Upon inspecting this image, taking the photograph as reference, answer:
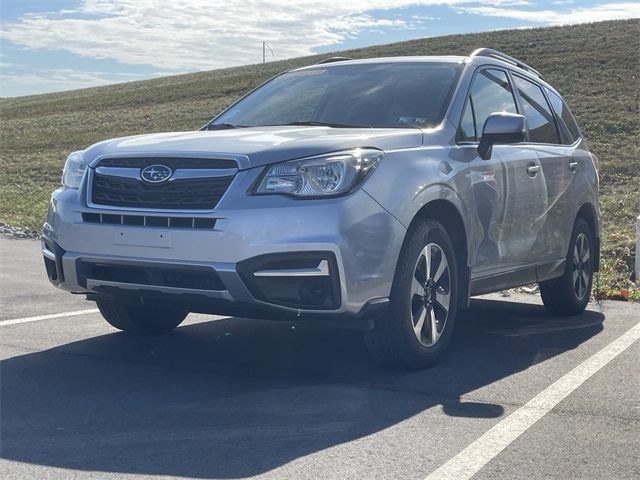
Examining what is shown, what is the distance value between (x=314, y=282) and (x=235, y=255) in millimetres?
407

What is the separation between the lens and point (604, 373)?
19.7ft

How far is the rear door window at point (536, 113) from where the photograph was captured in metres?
7.61

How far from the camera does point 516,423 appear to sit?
4.84 m

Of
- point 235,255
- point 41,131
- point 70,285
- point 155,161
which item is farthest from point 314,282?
point 41,131

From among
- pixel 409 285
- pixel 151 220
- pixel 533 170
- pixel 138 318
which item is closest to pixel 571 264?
pixel 533 170

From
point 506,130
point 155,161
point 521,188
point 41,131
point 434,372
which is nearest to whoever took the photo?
point 155,161

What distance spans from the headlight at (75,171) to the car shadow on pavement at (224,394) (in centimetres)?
99

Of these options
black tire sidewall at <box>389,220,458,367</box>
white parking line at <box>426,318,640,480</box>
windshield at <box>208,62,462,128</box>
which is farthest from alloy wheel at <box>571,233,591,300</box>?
black tire sidewall at <box>389,220,458,367</box>

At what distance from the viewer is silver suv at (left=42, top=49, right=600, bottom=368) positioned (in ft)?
17.1

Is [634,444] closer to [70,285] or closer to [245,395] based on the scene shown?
[245,395]

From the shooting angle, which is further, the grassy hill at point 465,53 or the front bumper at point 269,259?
the grassy hill at point 465,53

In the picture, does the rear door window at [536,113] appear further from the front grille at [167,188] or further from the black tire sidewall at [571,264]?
the front grille at [167,188]

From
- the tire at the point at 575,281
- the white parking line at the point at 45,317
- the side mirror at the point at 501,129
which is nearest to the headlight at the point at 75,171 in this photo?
the white parking line at the point at 45,317

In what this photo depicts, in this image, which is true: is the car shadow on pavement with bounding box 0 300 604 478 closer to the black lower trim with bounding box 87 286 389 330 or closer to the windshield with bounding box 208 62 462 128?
the black lower trim with bounding box 87 286 389 330
